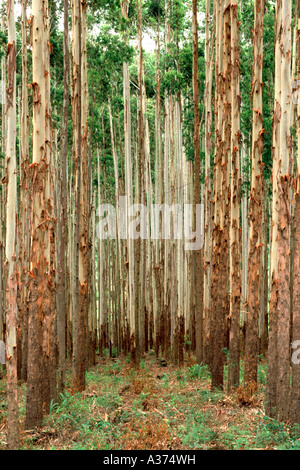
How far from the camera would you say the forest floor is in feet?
17.3

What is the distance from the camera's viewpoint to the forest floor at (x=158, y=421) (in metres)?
5.26

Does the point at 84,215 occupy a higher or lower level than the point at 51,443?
higher

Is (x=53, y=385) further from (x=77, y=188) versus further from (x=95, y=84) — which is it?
(x=95, y=84)

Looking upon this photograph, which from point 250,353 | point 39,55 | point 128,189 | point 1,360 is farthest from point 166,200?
point 39,55

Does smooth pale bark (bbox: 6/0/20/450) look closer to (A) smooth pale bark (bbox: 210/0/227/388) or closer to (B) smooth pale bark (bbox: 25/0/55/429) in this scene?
(B) smooth pale bark (bbox: 25/0/55/429)

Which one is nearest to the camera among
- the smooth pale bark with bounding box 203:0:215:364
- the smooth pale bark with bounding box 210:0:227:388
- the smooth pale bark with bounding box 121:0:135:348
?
the smooth pale bark with bounding box 210:0:227:388

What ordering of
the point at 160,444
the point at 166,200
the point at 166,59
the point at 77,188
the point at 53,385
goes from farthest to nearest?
the point at 166,200 < the point at 166,59 < the point at 77,188 < the point at 53,385 < the point at 160,444

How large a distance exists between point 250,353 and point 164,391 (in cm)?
250

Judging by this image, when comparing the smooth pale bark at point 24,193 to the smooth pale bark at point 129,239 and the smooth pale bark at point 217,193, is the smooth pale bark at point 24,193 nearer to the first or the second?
the smooth pale bark at point 129,239

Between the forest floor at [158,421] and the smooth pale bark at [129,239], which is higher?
the smooth pale bark at [129,239]

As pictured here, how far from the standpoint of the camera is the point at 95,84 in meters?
13.1

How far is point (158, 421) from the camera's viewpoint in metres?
6.24

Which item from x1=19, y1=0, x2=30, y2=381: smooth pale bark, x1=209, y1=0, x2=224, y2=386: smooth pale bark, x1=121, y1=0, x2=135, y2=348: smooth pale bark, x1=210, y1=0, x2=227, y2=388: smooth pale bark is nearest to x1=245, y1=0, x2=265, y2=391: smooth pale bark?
x1=210, y1=0, x2=227, y2=388: smooth pale bark

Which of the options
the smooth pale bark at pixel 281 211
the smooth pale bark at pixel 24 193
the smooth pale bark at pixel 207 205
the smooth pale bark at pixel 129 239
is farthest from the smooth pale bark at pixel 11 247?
the smooth pale bark at pixel 129 239
